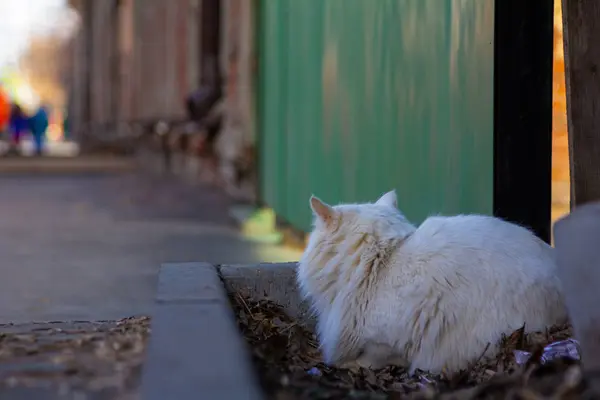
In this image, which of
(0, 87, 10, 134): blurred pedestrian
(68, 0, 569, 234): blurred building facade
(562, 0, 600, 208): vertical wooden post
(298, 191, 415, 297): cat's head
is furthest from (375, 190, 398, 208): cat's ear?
(0, 87, 10, 134): blurred pedestrian

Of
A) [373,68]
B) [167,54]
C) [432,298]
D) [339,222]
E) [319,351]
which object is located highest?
[167,54]

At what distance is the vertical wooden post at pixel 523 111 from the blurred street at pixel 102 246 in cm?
194

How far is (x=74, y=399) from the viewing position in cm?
246

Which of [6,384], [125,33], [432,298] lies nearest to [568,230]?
[432,298]

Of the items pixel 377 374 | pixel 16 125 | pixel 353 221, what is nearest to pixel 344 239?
pixel 353 221

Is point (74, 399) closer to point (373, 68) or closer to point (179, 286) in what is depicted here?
point (179, 286)

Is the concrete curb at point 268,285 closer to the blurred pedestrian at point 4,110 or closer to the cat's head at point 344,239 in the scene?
the cat's head at point 344,239

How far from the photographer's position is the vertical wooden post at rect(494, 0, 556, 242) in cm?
400

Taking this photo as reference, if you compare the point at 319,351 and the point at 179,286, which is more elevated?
the point at 179,286

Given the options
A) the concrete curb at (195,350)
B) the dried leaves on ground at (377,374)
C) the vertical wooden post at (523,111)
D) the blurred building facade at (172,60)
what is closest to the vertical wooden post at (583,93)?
the dried leaves on ground at (377,374)

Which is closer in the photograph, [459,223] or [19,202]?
[459,223]

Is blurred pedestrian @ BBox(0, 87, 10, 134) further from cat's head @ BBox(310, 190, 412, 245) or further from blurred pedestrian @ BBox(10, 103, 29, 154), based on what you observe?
cat's head @ BBox(310, 190, 412, 245)

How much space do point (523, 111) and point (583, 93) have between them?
96cm

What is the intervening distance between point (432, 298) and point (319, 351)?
679 mm
